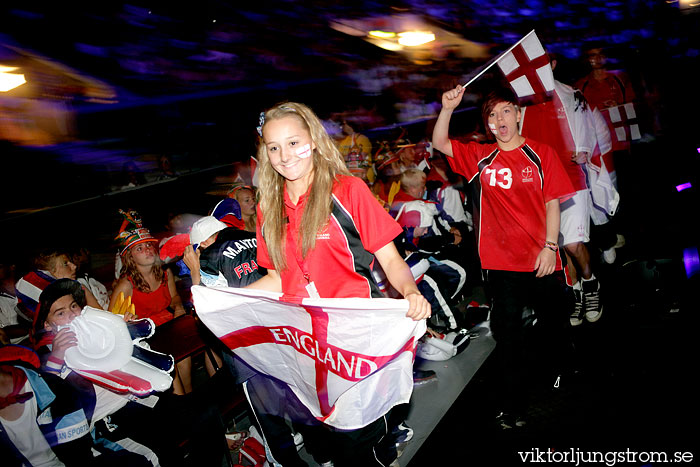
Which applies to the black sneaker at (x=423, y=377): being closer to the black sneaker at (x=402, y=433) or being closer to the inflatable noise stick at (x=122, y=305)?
the black sneaker at (x=402, y=433)

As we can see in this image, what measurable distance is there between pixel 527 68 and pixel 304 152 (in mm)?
1934

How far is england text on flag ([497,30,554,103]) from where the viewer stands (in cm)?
304

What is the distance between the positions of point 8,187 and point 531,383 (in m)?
12.4

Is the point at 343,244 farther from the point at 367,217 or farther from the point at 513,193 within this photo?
the point at 513,193

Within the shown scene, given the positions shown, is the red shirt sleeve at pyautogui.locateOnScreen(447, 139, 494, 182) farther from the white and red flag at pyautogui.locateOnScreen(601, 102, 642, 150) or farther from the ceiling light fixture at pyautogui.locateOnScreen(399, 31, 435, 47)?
the ceiling light fixture at pyautogui.locateOnScreen(399, 31, 435, 47)

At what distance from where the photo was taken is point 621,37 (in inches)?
359

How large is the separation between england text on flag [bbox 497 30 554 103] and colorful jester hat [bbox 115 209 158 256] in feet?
10.5

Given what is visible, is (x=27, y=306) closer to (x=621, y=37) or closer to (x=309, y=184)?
(x=309, y=184)

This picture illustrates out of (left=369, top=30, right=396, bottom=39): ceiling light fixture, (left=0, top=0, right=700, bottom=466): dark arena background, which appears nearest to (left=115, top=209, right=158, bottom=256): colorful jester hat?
(left=0, top=0, right=700, bottom=466): dark arena background

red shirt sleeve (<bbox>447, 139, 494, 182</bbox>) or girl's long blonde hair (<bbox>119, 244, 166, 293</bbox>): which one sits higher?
red shirt sleeve (<bbox>447, 139, 494, 182</bbox>)

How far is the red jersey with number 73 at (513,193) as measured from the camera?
120 inches

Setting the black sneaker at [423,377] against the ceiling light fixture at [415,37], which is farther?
the ceiling light fixture at [415,37]

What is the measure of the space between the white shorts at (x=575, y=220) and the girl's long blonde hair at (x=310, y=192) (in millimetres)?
3124

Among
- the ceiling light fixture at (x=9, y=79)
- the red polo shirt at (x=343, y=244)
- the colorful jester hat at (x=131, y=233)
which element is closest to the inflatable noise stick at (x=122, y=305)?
the colorful jester hat at (x=131, y=233)
